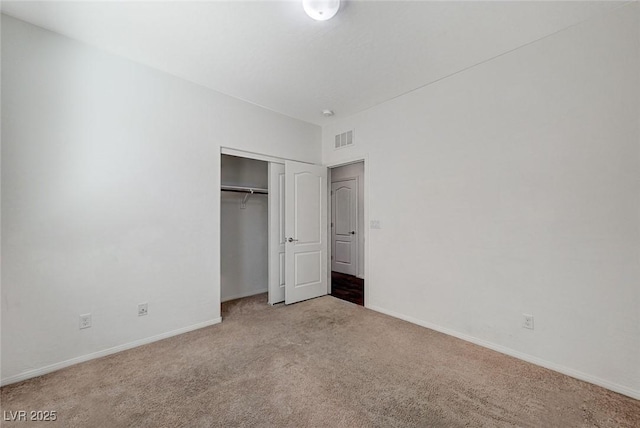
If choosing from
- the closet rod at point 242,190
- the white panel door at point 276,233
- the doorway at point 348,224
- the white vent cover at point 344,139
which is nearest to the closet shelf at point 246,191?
the closet rod at point 242,190

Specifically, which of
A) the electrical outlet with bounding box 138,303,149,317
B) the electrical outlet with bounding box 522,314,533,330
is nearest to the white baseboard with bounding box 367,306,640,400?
the electrical outlet with bounding box 522,314,533,330

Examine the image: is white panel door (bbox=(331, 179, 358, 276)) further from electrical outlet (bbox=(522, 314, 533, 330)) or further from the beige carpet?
electrical outlet (bbox=(522, 314, 533, 330))

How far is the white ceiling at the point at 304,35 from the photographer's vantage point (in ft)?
6.49

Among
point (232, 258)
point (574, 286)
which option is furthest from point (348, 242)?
point (574, 286)

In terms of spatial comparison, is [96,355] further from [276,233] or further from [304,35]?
[304,35]

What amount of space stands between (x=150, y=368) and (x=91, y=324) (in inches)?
27.8

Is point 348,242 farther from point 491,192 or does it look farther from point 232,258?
point 491,192

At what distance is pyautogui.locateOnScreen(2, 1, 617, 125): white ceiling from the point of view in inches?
77.9

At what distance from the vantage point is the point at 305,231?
13.4 ft

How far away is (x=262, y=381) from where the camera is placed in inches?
81.7

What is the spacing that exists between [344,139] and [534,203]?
256 centimetres

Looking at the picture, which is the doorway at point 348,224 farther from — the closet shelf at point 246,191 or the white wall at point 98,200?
the white wall at point 98,200

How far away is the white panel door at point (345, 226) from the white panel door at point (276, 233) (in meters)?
2.24

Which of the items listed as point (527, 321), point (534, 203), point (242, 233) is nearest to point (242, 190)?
point (242, 233)
